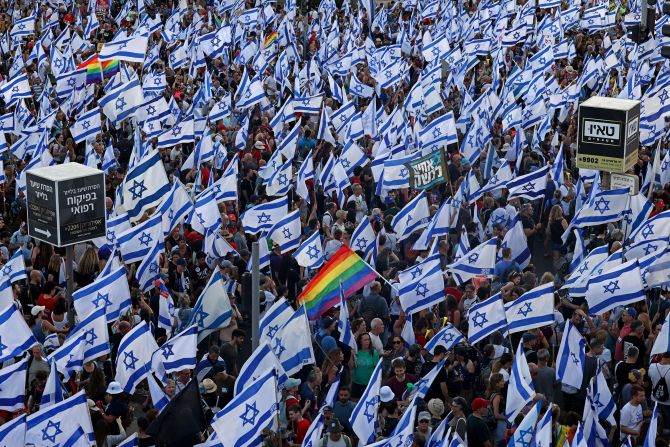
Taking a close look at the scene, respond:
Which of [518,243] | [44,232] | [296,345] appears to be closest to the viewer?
[296,345]

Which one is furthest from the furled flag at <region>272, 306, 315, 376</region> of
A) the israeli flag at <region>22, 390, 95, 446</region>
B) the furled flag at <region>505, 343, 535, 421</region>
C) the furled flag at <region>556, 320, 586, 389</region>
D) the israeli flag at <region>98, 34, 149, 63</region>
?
the israeli flag at <region>98, 34, 149, 63</region>

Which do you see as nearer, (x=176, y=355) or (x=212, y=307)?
(x=176, y=355)

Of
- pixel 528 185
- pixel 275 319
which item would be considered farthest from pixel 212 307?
pixel 528 185

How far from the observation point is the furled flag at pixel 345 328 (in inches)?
683

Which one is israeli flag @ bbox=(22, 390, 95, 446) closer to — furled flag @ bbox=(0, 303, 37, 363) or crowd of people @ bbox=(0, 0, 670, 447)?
crowd of people @ bbox=(0, 0, 670, 447)

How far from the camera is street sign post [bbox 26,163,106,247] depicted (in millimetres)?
19750

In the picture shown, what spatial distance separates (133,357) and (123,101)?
12218mm

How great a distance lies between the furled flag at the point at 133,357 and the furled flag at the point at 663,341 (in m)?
6.05

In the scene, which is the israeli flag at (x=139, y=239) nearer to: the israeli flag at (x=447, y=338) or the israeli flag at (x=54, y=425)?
the israeli flag at (x=447, y=338)

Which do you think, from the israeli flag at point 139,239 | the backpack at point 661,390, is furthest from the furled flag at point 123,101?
the backpack at point 661,390

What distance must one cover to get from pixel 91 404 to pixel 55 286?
4.48 metres

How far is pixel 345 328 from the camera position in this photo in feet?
57.0

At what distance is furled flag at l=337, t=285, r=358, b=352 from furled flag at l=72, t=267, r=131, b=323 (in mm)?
2912

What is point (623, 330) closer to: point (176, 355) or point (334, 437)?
point (334, 437)
